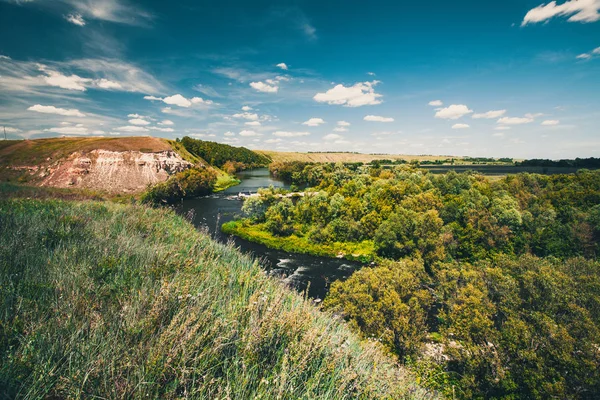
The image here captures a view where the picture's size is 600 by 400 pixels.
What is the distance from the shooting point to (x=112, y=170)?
79.8 metres

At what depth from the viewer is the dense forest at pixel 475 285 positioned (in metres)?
15.7

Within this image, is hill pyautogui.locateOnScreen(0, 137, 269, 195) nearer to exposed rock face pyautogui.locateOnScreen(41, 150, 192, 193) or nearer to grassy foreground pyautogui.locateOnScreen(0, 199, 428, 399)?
exposed rock face pyautogui.locateOnScreen(41, 150, 192, 193)

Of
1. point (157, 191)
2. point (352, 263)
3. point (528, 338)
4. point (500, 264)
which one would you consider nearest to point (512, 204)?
point (500, 264)

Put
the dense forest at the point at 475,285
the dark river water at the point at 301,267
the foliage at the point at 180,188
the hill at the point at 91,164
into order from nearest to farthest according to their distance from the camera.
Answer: the dense forest at the point at 475,285
the dark river water at the point at 301,267
the foliage at the point at 180,188
the hill at the point at 91,164

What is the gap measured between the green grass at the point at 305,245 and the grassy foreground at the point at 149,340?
112 feet

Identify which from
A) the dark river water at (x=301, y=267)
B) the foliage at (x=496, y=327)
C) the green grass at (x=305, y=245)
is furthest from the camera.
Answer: the green grass at (x=305, y=245)

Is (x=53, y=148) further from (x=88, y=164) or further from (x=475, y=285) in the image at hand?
(x=475, y=285)

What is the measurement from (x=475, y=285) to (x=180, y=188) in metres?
69.0

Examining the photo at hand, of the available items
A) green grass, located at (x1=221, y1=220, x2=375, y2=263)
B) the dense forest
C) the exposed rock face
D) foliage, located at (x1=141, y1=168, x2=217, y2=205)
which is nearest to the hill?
the exposed rock face

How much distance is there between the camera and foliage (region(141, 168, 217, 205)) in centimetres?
6419

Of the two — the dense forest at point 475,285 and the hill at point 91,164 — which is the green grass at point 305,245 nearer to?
the dense forest at point 475,285

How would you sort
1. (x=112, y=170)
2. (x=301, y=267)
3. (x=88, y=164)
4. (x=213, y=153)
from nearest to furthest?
(x=301, y=267)
(x=88, y=164)
(x=112, y=170)
(x=213, y=153)

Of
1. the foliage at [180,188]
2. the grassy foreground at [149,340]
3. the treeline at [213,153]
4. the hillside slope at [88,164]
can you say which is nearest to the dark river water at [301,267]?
the grassy foreground at [149,340]

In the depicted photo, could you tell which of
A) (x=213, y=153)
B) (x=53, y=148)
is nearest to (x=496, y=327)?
(x=53, y=148)
